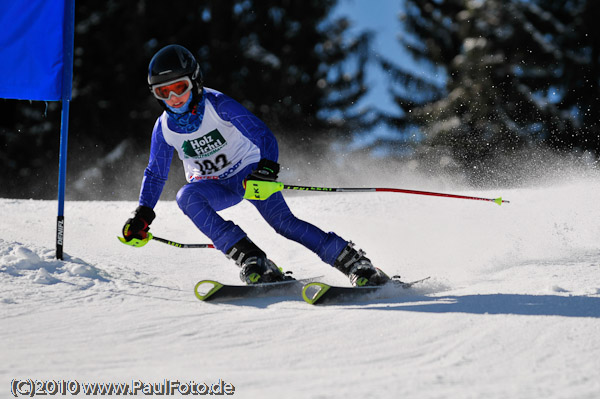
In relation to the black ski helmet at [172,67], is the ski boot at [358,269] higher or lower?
lower

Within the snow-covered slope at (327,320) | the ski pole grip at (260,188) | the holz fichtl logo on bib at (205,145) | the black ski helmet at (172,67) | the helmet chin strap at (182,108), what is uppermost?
the black ski helmet at (172,67)

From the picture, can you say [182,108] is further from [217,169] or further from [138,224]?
[138,224]

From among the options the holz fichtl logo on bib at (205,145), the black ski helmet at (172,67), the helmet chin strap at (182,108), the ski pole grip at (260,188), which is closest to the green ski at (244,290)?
the ski pole grip at (260,188)

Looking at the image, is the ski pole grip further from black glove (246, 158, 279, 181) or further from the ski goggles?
the ski goggles

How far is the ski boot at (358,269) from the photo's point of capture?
3189 mm

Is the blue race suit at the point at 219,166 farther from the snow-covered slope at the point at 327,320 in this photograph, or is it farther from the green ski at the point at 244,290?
the snow-covered slope at the point at 327,320

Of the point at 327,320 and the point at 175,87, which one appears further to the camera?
the point at 175,87

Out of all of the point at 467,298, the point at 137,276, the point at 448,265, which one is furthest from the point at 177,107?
the point at 448,265

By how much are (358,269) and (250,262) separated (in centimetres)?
56

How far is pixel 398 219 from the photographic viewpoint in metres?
5.30

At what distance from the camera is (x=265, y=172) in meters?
3.09

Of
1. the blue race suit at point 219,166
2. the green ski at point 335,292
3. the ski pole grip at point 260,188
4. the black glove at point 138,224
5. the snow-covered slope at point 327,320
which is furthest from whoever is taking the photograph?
the black glove at point 138,224

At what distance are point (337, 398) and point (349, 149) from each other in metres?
18.6

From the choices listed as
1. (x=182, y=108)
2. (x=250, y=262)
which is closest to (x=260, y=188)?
(x=250, y=262)
